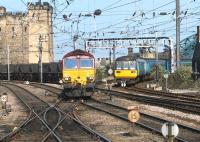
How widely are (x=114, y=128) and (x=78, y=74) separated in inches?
616

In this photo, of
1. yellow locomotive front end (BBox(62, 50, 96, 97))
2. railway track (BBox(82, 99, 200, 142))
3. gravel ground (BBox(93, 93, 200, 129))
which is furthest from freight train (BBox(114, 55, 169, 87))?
railway track (BBox(82, 99, 200, 142))

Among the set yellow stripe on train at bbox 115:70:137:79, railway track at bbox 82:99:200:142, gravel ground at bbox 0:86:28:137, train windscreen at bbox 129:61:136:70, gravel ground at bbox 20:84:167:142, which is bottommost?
gravel ground at bbox 0:86:28:137

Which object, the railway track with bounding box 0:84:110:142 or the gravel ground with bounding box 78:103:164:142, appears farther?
the railway track with bounding box 0:84:110:142

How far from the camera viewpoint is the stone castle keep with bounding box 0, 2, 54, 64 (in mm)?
112562

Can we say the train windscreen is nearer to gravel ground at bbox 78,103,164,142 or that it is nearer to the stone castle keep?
gravel ground at bbox 78,103,164,142

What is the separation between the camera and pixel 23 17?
386 feet

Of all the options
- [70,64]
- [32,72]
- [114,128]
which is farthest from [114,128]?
[32,72]

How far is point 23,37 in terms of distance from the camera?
115562 millimetres

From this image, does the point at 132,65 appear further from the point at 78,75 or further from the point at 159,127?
the point at 159,127

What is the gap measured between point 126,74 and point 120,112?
26779 millimetres

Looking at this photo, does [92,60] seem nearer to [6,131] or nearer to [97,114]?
[97,114]

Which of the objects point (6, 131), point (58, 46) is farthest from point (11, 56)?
point (6, 131)

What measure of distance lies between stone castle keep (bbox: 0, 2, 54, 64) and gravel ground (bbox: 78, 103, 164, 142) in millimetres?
88789

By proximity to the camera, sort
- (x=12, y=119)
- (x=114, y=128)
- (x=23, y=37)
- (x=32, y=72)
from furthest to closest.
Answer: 1. (x=23, y=37)
2. (x=32, y=72)
3. (x=12, y=119)
4. (x=114, y=128)
